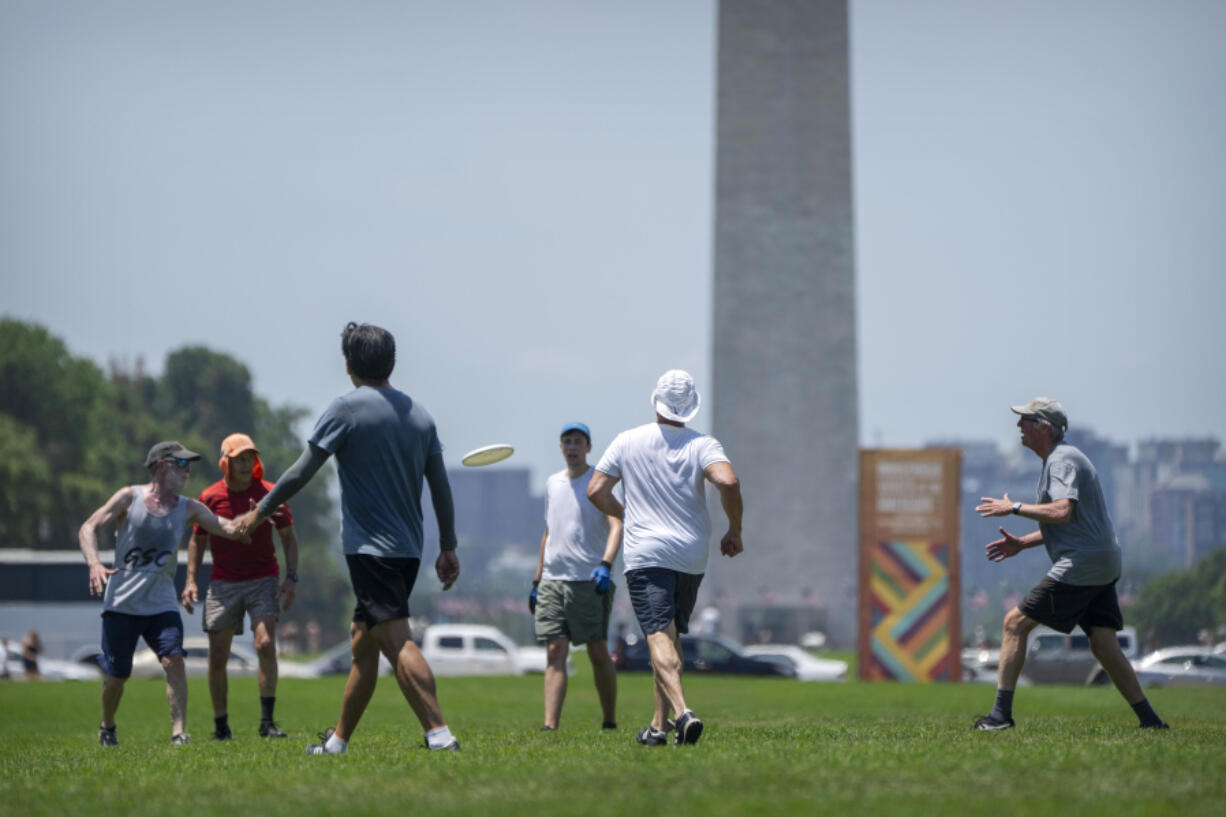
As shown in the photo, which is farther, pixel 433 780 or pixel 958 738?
pixel 958 738

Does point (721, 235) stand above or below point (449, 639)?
above

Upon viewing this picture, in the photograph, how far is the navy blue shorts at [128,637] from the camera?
32.1 ft

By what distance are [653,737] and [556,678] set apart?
2275 millimetres

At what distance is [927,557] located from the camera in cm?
2820

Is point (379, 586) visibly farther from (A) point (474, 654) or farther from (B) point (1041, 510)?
(A) point (474, 654)

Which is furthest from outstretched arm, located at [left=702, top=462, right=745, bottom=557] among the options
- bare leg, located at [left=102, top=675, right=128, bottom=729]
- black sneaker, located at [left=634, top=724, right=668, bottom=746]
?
bare leg, located at [left=102, top=675, right=128, bottom=729]

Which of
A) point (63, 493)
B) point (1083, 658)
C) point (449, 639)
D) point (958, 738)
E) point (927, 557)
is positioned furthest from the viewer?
point (63, 493)

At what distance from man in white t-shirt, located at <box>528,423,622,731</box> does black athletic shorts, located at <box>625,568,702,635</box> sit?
74.9 inches

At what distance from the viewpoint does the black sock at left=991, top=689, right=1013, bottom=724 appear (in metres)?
9.01

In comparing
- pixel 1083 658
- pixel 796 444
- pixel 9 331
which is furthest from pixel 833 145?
pixel 9 331

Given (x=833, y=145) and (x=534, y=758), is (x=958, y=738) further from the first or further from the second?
(x=833, y=145)

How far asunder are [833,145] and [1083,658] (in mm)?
26054

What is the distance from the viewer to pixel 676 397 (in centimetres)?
846

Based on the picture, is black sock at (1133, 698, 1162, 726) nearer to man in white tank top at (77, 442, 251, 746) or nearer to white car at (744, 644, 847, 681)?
man in white tank top at (77, 442, 251, 746)
